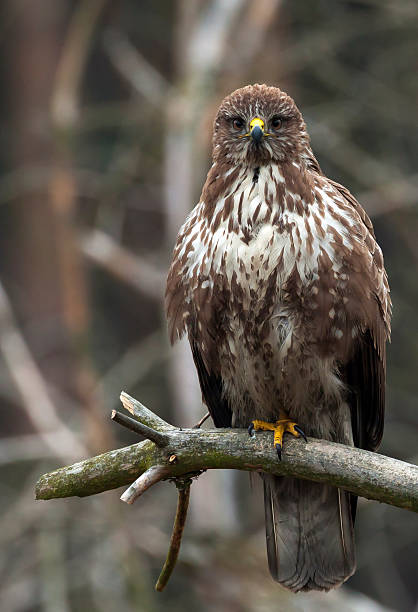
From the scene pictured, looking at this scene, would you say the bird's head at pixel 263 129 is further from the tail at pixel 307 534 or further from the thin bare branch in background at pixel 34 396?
the thin bare branch in background at pixel 34 396

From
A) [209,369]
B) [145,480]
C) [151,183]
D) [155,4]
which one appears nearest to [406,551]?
[151,183]

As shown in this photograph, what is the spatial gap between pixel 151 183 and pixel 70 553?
120 inches

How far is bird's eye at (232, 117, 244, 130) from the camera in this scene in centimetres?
384

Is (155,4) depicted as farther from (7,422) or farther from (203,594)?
(203,594)

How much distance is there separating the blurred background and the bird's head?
2.89m

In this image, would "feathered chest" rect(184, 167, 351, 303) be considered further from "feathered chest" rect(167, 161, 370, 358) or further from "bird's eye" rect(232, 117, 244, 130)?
"bird's eye" rect(232, 117, 244, 130)

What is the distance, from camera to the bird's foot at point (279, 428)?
3.59 meters

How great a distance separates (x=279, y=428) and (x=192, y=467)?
50 centimetres

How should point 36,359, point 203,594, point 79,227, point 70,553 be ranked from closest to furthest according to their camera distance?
point 203,594
point 79,227
point 70,553
point 36,359

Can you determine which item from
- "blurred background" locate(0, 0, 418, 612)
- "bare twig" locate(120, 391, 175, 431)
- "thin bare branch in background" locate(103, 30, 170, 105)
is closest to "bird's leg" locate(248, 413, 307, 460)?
"bare twig" locate(120, 391, 175, 431)

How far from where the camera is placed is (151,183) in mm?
8484

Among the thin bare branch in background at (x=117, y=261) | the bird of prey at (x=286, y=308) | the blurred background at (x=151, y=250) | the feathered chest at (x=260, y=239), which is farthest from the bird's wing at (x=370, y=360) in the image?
the thin bare branch in background at (x=117, y=261)

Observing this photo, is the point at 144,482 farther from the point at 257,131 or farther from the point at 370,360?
the point at 257,131

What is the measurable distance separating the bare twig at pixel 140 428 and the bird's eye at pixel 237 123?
1.27 m
